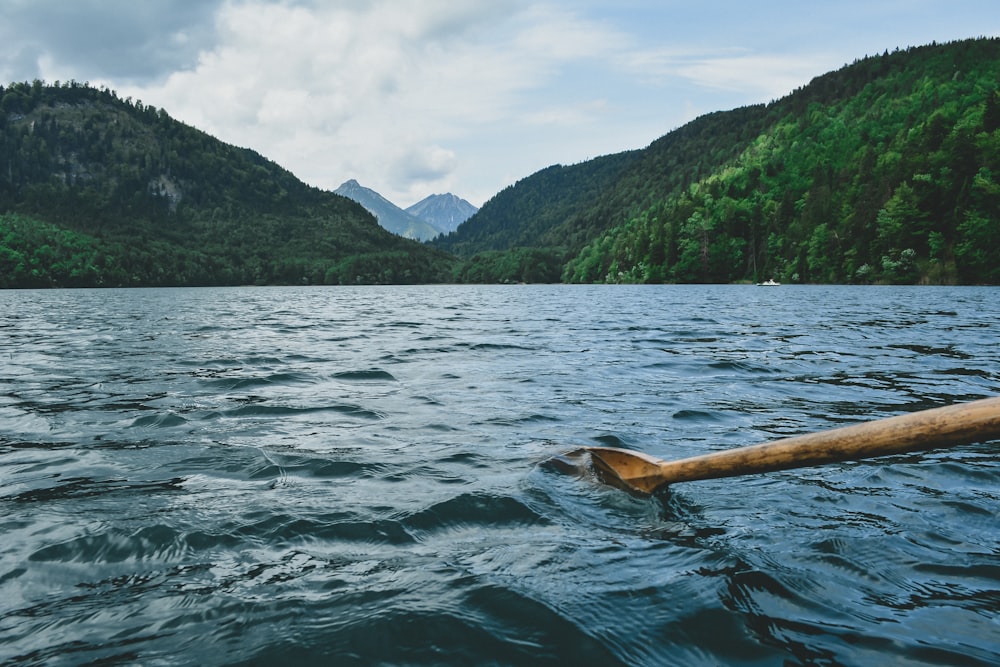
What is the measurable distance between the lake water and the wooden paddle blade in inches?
5.5

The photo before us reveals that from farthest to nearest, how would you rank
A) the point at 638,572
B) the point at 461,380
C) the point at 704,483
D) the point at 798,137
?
the point at 798,137, the point at 461,380, the point at 704,483, the point at 638,572

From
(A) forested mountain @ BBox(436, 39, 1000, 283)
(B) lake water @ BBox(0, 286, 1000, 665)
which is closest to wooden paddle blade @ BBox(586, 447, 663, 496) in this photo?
(B) lake water @ BBox(0, 286, 1000, 665)

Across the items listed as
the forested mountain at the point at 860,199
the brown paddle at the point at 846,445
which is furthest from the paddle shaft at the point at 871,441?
the forested mountain at the point at 860,199

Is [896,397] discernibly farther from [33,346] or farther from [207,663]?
[33,346]

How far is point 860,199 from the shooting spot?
9331 centimetres

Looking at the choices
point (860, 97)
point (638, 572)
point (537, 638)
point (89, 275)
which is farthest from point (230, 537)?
point (860, 97)

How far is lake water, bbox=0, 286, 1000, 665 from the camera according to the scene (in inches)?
119

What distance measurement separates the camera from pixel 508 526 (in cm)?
463

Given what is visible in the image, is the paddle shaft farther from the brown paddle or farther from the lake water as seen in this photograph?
the lake water

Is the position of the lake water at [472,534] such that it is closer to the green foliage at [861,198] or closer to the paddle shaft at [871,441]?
the paddle shaft at [871,441]

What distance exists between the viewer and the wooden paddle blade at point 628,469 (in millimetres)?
4883

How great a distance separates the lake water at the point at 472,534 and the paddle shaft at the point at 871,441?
25.8 inches

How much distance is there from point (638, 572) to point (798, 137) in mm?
178712

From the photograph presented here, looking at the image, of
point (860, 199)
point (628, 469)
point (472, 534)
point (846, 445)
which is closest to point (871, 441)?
point (846, 445)
